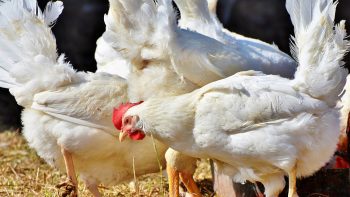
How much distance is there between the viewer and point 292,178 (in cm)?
387

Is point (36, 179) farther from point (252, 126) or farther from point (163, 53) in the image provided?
point (252, 126)

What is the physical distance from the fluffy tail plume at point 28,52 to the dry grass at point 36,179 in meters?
0.69

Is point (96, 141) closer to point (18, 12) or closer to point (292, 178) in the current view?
point (18, 12)

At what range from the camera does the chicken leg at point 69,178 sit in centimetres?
458

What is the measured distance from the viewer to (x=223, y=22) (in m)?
8.13

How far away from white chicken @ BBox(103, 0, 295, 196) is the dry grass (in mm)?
572

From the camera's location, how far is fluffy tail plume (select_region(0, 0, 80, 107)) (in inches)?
180

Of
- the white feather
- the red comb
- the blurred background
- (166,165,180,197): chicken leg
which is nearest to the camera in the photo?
the red comb

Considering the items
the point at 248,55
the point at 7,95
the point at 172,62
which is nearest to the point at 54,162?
the point at 172,62

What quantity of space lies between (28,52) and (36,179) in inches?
43.2

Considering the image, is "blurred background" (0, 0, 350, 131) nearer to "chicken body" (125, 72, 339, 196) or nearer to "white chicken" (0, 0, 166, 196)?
"white chicken" (0, 0, 166, 196)

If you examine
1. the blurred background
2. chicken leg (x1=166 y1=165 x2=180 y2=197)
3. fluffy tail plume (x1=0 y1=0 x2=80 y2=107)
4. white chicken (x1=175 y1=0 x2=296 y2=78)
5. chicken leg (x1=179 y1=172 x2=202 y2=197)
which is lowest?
the blurred background

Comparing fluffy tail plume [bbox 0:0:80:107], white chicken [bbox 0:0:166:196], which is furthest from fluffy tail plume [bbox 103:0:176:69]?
fluffy tail plume [bbox 0:0:80:107]

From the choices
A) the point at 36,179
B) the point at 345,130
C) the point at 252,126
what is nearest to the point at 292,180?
the point at 252,126
